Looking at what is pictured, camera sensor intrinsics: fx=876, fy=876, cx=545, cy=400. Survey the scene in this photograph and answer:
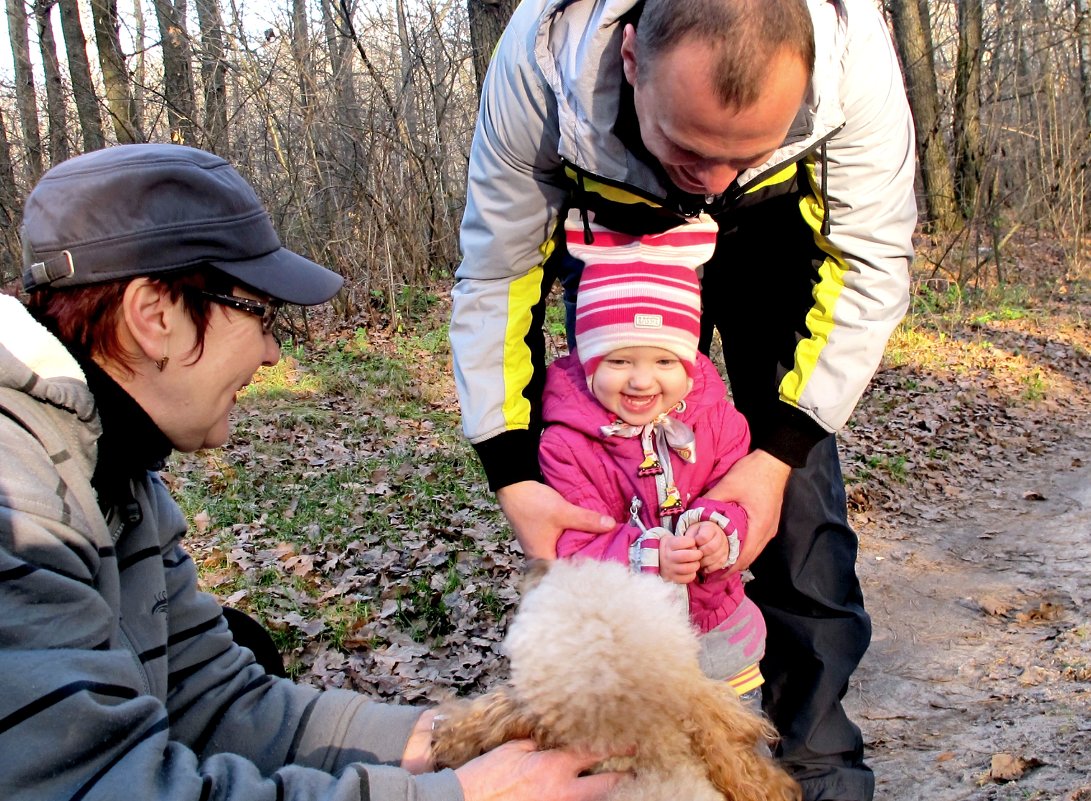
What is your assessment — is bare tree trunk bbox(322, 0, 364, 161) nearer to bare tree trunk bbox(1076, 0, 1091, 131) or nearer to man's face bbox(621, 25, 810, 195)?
man's face bbox(621, 25, 810, 195)

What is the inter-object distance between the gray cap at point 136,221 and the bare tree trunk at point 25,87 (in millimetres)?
11372

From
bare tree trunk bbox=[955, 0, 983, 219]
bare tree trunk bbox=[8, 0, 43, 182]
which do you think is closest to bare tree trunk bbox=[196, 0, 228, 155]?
bare tree trunk bbox=[8, 0, 43, 182]

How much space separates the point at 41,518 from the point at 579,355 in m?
1.64

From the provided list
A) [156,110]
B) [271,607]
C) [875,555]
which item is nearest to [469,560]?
[271,607]

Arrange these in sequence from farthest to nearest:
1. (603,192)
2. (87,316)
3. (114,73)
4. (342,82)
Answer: (114,73) < (342,82) < (603,192) < (87,316)

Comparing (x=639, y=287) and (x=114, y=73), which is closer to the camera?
(x=639, y=287)

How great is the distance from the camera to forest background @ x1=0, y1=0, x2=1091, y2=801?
13.8ft

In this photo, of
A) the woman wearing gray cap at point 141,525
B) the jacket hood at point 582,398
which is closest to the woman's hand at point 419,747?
the woman wearing gray cap at point 141,525

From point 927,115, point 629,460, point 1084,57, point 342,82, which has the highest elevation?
point 1084,57

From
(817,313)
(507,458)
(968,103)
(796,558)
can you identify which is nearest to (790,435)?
(817,313)

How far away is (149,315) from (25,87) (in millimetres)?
13756

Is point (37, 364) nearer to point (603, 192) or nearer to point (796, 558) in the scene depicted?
point (603, 192)

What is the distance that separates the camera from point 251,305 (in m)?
2.05

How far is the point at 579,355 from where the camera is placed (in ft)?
9.16
